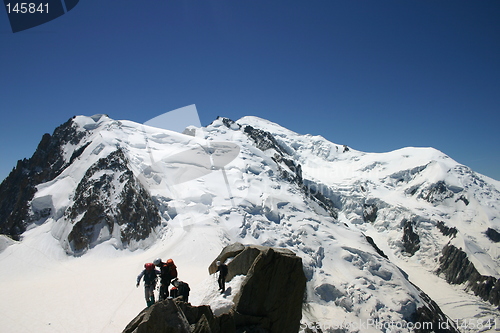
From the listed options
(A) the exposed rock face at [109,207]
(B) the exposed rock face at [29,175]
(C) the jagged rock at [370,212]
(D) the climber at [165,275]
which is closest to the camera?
(D) the climber at [165,275]

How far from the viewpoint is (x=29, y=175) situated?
46.2 meters

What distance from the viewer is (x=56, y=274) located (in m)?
25.8

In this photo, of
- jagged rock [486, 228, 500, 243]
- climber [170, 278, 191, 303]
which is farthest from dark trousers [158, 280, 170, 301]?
jagged rock [486, 228, 500, 243]

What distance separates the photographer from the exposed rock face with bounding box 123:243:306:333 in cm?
720

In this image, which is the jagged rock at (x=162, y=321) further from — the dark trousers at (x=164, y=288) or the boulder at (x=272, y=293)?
the boulder at (x=272, y=293)

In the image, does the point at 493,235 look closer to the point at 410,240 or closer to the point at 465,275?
the point at 465,275

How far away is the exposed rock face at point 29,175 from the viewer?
35906mm

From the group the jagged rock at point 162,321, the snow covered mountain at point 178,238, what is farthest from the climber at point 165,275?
the jagged rock at point 162,321

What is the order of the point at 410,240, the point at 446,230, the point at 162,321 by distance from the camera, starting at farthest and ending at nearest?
the point at 410,240 → the point at 446,230 → the point at 162,321

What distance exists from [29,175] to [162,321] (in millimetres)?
51636

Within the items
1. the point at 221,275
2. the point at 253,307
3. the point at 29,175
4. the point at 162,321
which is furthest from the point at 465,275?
the point at 29,175

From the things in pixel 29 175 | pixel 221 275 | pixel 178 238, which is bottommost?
pixel 178 238

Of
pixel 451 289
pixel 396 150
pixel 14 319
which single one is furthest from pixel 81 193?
pixel 396 150

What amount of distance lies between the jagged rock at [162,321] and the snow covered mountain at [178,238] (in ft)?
9.70
